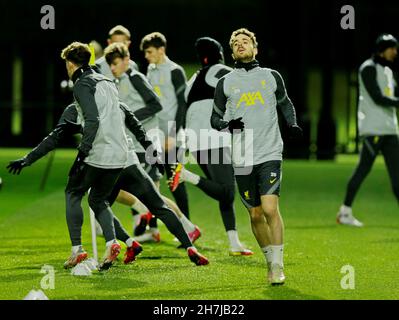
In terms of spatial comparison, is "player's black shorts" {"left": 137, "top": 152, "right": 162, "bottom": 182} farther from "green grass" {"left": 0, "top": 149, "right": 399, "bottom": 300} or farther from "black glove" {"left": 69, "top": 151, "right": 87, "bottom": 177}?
"black glove" {"left": 69, "top": 151, "right": 87, "bottom": 177}

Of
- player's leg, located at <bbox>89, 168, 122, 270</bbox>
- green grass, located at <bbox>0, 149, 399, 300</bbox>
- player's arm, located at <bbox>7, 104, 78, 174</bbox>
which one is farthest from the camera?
player's leg, located at <bbox>89, 168, 122, 270</bbox>

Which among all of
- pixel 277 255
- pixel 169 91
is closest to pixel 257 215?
pixel 277 255

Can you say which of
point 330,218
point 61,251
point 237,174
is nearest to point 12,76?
point 330,218

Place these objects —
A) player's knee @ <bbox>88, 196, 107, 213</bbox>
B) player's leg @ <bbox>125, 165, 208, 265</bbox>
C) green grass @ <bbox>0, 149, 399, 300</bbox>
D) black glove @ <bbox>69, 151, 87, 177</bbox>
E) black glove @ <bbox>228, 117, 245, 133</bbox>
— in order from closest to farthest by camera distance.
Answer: green grass @ <bbox>0, 149, 399, 300</bbox>, black glove @ <bbox>228, 117, 245, 133</bbox>, black glove @ <bbox>69, 151, 87, 177</bbox>, player's knee @ <bbox>88, 196, 107, 213</bbox>, player's leg @ <bbox>125, 165, 208, 265</bbox>

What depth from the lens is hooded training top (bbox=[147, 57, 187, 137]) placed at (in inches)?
480

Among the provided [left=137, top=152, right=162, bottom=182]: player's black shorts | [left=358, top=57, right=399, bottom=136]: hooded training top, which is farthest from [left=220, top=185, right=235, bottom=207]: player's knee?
[left=358, top=57, right=399, bottom=136]: hooded training top

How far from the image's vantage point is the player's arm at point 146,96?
36.9ft

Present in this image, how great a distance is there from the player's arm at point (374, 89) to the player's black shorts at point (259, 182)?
4573 mm

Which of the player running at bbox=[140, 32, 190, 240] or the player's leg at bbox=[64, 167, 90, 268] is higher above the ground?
the player running at bbox=[140, 32, 190, 240]

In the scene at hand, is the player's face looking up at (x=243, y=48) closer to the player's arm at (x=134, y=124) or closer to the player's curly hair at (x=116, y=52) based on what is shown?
the player's arm at (x=134, y=124)

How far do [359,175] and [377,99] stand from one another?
3.26 feet

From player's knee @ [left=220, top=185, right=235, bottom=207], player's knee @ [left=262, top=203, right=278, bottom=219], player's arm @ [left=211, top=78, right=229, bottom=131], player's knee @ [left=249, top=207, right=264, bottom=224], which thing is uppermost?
player's arm @ [left=211, top=78, right=229, bottom=131]

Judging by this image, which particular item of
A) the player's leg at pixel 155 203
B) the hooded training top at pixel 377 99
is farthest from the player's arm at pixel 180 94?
the hooded training top at pixel 377 99
